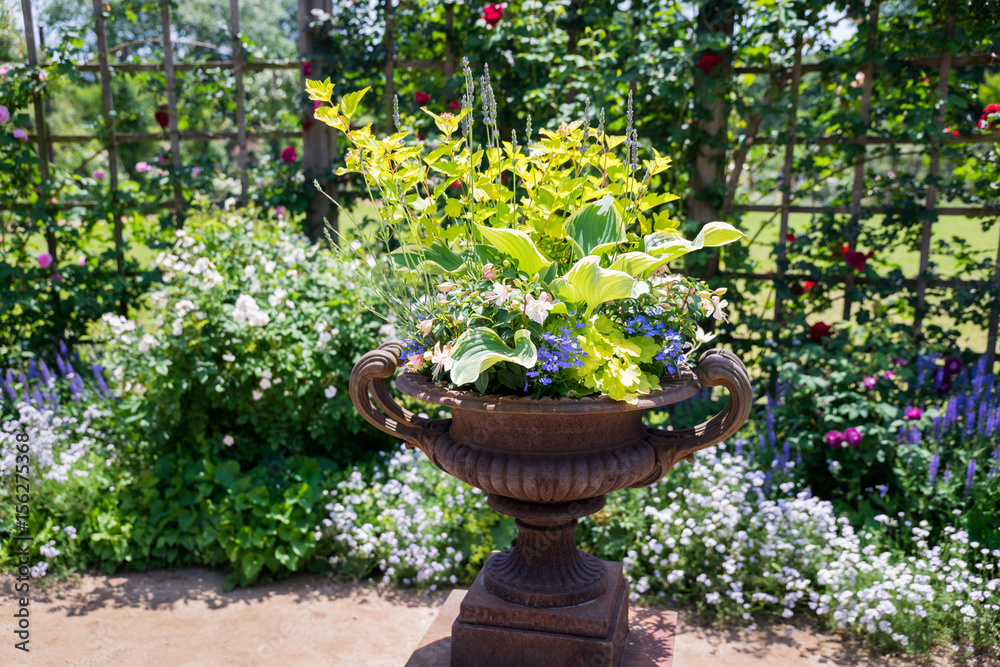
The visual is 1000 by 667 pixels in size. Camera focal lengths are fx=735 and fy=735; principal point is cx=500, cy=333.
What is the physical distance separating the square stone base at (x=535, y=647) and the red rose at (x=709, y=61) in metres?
2.57

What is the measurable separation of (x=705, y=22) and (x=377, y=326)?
7.10ft

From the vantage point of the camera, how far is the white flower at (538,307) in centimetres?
142

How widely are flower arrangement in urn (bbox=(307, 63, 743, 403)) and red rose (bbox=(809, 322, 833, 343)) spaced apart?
6.33 feet

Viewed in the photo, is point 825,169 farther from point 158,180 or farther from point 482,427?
point 158,180

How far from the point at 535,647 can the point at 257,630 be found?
129cm

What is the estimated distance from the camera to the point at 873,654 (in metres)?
2.39

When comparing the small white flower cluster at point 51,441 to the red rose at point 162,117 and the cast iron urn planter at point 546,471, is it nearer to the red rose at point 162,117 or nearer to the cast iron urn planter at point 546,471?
the red rose at point 162,117

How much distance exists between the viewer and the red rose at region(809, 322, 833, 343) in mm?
3398

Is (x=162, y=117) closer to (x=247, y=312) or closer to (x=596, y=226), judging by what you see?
(x=247, y=312)

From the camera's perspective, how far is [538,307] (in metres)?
1.42

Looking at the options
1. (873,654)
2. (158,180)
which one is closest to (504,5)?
(158,180)

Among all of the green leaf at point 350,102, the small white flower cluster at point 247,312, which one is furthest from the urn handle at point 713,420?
the small white flower cluster at point 247,312

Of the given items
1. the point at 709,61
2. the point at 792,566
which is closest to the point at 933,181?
the point at 709,61

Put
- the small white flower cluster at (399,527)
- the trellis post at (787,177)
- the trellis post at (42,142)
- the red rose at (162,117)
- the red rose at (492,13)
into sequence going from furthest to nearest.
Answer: the red rose at (162,117), the trellis post at (42,142), the red rose at (492,13), the trellis post at (787,177), the small white flower cluster at (399,527)
